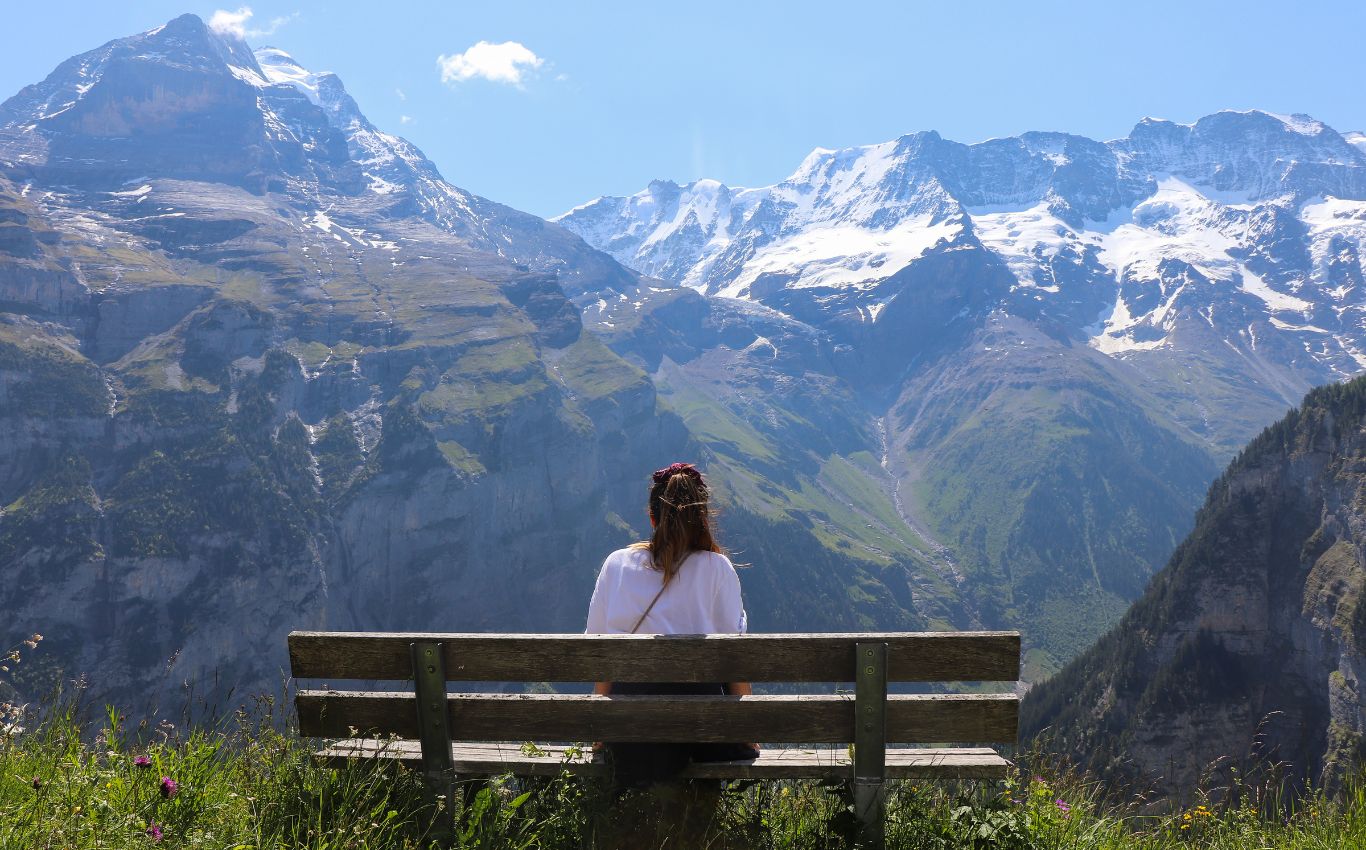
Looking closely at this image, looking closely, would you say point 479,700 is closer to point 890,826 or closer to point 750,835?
point 750,835

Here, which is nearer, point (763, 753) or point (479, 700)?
point (479, 700)

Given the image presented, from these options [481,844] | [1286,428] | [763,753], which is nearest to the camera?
[481,844]

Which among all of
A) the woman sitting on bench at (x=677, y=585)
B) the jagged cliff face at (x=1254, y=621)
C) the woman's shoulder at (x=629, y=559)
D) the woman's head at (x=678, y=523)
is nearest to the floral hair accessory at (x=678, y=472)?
the woman's head at (x=678, y=523)

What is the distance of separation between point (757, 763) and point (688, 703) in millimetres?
838

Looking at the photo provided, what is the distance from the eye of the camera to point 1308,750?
7844 mm

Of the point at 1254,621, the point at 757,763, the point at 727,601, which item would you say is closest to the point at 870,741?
the point at 757,763

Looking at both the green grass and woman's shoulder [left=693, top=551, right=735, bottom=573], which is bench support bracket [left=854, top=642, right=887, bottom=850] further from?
woman's shoulder [left=693, top=551, right=735, bottom=573]

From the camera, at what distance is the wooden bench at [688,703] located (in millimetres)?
5941

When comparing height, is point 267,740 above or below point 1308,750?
above

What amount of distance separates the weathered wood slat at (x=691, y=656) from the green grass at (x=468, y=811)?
792 mm

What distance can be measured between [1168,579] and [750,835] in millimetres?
214390

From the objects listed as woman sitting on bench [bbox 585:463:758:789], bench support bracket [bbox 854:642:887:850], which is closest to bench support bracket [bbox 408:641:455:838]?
woman sitting on bench [bbox 585:463:758:789]

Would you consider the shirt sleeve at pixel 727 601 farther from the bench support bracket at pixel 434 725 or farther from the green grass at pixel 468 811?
the bench support bracket at pixel 434 725

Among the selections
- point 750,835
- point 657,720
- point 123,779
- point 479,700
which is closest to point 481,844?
point 479,700
